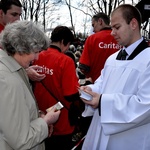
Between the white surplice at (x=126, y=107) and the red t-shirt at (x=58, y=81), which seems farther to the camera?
the red t-shirt at (x=58, y=81)

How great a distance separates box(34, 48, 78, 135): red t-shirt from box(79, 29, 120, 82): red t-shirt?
4.17 feet

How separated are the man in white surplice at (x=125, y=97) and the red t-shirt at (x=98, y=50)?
73.3 inches

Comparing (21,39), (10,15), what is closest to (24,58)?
(21,39)

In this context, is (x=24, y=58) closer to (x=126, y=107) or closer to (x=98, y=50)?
(x=126, y=107)

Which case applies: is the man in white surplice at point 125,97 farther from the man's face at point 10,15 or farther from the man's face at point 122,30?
the man's face at point 10,15

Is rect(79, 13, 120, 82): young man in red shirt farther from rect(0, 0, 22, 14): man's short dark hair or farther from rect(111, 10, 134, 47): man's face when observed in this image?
rect(111, 10, 134, 47): man's face

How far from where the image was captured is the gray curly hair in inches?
82.7

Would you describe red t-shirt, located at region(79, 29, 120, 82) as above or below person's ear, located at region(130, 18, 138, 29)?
below

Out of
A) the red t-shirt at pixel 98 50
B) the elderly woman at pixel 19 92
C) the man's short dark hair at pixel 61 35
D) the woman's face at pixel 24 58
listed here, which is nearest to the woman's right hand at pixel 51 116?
the elderly woman at pixel 19 92

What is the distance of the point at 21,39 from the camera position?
6.89 ft

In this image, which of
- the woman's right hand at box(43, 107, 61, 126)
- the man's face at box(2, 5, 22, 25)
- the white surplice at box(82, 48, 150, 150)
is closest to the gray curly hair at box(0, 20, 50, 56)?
the woman's right hand at box(43, 107, 61, 126)

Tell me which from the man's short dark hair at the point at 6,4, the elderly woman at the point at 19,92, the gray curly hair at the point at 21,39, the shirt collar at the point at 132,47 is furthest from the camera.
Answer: the man's short dark hair at the point at 6,4

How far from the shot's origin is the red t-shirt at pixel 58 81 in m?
3.32

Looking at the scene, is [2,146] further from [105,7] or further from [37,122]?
[105,7]
